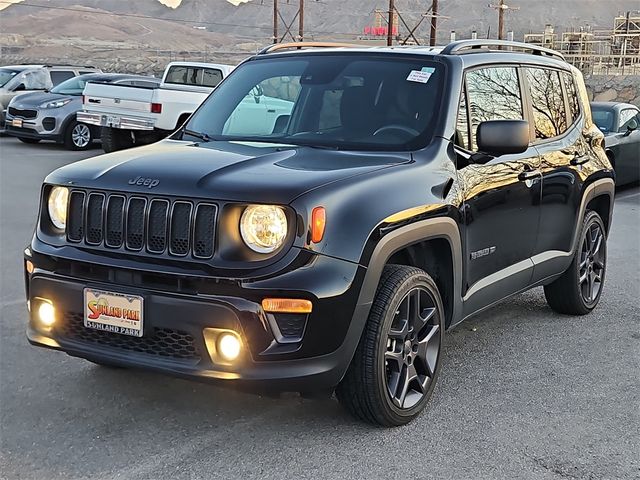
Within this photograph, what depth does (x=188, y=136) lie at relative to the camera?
498 cm

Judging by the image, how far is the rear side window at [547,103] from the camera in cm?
545

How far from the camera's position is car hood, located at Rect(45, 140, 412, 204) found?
3531 mm

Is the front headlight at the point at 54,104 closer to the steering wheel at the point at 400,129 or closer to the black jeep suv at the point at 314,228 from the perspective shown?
the black jeep suv at the point at 314,228

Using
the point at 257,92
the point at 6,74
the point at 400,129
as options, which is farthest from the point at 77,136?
the point at 400,129

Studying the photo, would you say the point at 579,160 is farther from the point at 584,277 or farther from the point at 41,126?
the point at 41,126

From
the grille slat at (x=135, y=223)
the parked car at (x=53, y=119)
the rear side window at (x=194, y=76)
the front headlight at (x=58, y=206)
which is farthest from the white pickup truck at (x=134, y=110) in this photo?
the grille slat at (x=135, y=223)

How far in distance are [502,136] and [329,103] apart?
1.03 meters

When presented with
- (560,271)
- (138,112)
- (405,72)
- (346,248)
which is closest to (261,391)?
(346,248)

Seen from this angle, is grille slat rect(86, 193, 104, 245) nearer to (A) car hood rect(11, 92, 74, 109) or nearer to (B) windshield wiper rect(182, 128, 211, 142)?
(B) windshield wiper rect(182, 128, 211, 142)

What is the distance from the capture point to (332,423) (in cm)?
407

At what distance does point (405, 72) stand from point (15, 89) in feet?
56.9

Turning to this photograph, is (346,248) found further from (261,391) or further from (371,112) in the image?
(371,112)

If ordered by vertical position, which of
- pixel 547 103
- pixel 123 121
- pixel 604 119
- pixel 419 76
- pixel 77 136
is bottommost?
pixel 77 136

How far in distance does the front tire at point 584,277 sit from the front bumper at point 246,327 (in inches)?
108
